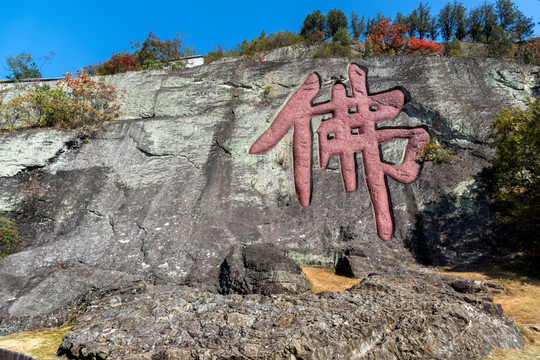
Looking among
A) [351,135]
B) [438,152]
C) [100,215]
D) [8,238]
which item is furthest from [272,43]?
[8,238]

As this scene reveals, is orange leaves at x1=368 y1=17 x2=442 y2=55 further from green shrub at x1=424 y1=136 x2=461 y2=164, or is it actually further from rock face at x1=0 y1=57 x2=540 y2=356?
green shrub at x1=424 y1=136 x2=461 y2=164

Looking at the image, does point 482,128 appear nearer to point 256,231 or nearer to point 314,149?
point 314,149

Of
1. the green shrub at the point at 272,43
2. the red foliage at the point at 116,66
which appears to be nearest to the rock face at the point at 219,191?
the red foliage at the point at 116,66

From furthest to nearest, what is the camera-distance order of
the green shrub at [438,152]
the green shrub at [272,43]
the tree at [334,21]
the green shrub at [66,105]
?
the tree at [334,21]
the green shrub at [272,43]
the green shrub at [66,105]
the green shrub at [438,152]

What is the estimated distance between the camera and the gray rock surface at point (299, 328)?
288 cm

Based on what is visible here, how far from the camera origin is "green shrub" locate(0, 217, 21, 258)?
6.93 meters

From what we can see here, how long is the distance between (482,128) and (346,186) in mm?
3507

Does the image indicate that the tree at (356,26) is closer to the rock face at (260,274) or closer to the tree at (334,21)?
the tree at (334,21)

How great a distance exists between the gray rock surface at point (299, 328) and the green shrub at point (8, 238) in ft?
13.0

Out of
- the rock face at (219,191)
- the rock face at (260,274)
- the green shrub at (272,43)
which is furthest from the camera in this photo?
the green shrub at (272,43)

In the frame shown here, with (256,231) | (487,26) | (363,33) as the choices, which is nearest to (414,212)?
(256,231)

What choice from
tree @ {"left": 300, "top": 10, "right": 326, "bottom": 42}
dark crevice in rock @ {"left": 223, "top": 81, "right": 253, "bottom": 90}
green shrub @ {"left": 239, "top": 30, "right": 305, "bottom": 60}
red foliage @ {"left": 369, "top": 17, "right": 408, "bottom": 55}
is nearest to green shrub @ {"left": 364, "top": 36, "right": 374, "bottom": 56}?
red foliage @ {"left": 369, "top": 17, "right": 408, "bottom": 55}

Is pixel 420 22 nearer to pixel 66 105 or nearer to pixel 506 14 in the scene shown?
pixel 506 14

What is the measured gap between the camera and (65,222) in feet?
24.3
